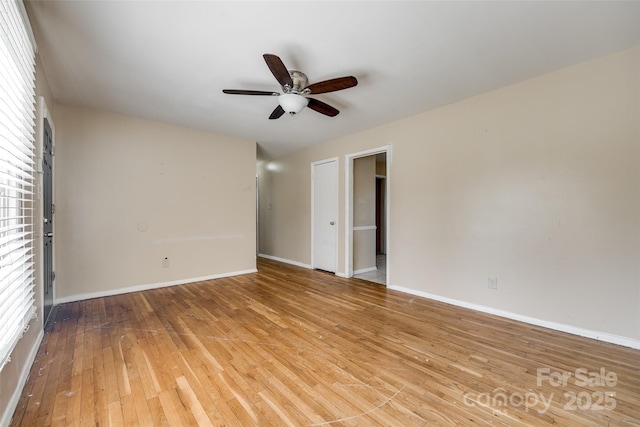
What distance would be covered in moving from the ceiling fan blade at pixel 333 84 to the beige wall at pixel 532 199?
63.8 inches

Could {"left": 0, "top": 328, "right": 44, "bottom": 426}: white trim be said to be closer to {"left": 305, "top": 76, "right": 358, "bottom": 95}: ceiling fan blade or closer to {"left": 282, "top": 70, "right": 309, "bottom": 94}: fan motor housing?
{"left": 282, "top": 70, "right": 309, "bottom": 94}: fan motor housing

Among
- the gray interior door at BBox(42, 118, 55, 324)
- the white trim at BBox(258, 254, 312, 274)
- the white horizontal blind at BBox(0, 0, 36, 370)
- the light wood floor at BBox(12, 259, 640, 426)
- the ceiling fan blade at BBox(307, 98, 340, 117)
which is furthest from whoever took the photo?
the white trim at BBox(258, 254, 312, 274)

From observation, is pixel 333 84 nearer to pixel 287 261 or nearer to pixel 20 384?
pixel 20 384

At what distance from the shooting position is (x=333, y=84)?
2.18 metres

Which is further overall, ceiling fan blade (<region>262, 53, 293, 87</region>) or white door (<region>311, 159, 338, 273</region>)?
white door (<region>311, 159, 338, 273</region>)

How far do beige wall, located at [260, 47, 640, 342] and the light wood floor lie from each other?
37 cm

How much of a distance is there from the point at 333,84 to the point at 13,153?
2065 mm

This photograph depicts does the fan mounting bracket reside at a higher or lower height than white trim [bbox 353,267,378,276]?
higher

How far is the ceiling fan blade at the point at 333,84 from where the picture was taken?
2.10m

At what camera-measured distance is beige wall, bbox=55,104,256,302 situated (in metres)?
3.22

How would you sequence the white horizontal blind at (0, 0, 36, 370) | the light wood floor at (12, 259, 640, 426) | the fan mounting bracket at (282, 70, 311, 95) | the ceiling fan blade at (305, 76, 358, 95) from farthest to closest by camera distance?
the fan mounting bracket at (282, 70, 311, 95) < the ceiling fan blade at (305, 76, 358, 95) < the light wood floor at (12, 259, 640, 426) < the white horizontal blind at (0, 0, 36, 370)

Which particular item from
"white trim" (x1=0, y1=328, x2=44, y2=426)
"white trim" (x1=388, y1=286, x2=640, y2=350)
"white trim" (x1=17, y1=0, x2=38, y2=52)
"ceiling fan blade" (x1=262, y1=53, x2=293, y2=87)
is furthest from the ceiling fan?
"white trim" (x1=388, y1=286, x2=640, y2=350)

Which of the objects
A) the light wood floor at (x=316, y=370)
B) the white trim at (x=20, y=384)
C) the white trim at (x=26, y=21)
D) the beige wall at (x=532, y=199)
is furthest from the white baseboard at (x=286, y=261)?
the white trim at (x=26, y=21)

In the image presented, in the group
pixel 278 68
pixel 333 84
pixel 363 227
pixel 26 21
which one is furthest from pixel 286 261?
pixel 26 21
